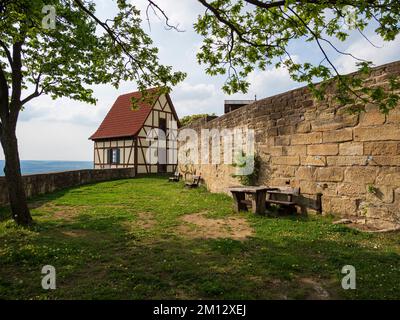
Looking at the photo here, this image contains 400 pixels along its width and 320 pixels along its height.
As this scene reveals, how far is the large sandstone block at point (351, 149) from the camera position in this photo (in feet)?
20.1

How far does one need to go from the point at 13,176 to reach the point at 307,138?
22.4ft

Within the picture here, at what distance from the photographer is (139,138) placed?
23.8m

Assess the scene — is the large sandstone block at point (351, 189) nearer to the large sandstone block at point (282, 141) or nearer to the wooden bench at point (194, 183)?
the large sandstone block at point (282, 141)

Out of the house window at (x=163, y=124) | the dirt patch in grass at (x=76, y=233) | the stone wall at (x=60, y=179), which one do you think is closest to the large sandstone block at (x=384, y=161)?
the dirt patch in grass at (x=76, y=233)

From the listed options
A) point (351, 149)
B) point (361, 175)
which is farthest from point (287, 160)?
point (361, 175)

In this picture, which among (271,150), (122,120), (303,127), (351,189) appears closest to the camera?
(351,189)

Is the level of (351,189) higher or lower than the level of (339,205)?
higher

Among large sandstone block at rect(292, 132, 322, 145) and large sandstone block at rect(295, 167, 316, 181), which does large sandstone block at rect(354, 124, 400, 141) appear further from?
large sandstone block at rect(295, 167, 316, 181)

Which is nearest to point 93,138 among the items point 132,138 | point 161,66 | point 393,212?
point 132,138

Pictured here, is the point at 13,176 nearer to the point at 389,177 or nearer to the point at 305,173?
the point at 305,173

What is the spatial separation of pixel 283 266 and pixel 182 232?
2.59 m

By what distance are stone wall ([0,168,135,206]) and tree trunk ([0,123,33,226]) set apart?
390 centimetres

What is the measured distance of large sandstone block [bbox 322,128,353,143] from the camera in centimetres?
637
